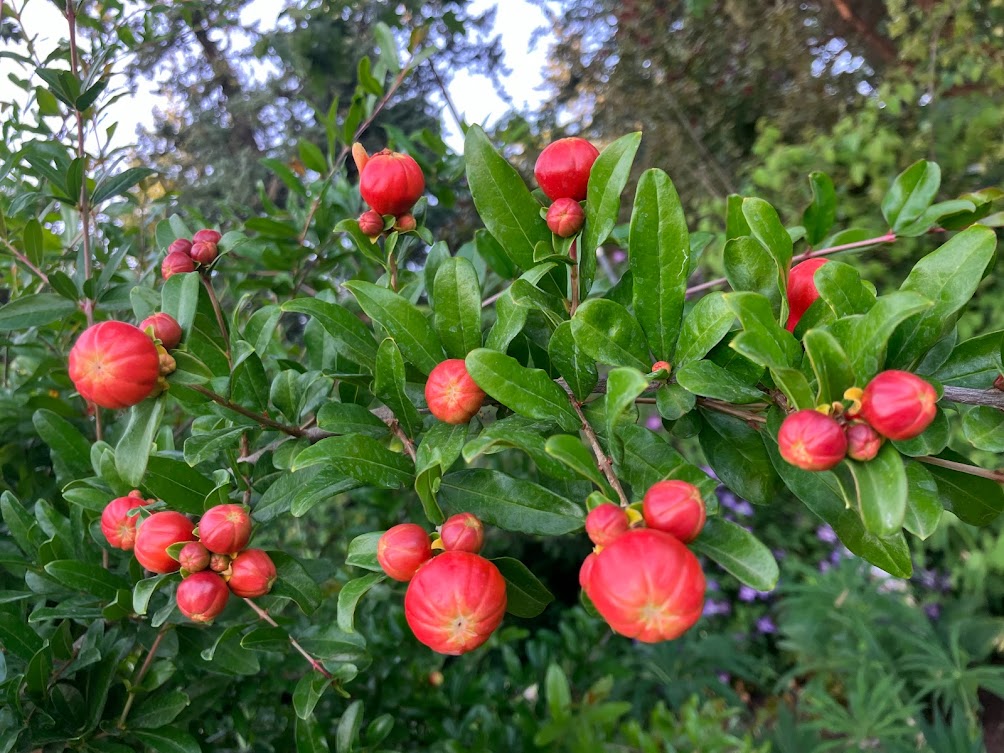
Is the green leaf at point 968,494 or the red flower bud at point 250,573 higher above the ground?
the red flower bud at point 250,573

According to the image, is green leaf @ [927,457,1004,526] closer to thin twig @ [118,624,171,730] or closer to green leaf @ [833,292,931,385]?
green leaf @ [833,292,931,385]

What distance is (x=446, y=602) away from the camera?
0.57m

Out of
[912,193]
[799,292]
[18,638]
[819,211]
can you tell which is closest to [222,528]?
[18,638]

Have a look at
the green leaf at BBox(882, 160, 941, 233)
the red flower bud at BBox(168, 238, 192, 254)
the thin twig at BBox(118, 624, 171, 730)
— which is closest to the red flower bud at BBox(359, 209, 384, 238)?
the red flower bud at BBox(168, 238, 192, 254)

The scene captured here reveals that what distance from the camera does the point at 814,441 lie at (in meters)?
0.51

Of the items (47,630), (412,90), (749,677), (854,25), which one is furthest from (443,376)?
(854,25)

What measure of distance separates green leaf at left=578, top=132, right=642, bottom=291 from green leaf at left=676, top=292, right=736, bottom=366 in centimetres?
13

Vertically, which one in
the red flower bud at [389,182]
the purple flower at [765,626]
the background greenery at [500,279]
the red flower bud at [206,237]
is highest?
the red flower bud at [206,237]

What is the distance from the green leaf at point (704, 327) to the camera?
65 centimetres

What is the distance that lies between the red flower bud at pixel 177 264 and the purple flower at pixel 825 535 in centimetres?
328

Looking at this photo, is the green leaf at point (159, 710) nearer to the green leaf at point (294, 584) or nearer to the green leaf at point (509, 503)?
the green leaf at point (294, 584)

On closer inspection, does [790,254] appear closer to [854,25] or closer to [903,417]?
[903,417]

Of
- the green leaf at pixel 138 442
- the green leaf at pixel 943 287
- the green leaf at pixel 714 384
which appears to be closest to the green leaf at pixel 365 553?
the green leaf at pixel 138 442

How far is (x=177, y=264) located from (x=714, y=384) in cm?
72
